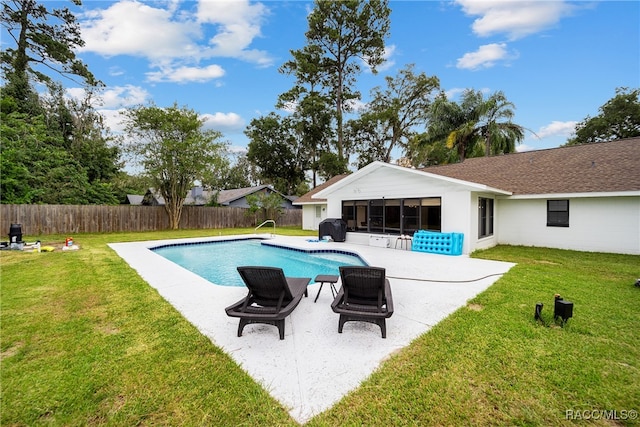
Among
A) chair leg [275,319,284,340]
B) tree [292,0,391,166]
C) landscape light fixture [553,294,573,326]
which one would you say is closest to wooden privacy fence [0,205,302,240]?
tree [292,0,391,166]

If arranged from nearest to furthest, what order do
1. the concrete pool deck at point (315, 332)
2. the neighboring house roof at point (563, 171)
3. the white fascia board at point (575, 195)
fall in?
1. the concrete pool deck at point (315, 332)
2. the white fascia board at point (575, 195)
3. the neighboring house roof at point (563, 171)

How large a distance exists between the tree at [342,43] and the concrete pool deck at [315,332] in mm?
22988

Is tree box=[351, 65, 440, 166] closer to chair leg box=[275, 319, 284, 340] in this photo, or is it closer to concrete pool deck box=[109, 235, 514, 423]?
concrete pool deck box=[109, 235, 514, 423]

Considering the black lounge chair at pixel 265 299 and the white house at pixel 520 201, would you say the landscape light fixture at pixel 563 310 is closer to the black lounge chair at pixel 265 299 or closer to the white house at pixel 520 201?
the black lounge chair at pixel 265 299

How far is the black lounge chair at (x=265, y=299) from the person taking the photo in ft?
11.5

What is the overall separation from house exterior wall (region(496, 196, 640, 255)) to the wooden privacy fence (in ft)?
59.7

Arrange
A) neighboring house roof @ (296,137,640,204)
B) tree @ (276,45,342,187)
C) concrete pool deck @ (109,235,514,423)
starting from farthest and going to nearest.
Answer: tree @ (276,45,342,187)
neighboring house roof @ (296,137,640,204)
concrete pool deck @ (109,235,514,423)

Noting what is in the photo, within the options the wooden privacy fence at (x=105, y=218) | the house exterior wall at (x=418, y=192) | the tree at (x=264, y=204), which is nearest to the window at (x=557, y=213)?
the house exterior wall at (x=418, y=192)

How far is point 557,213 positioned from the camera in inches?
423

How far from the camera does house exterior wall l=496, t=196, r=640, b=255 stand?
9438 mm

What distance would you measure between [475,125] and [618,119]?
15.8m

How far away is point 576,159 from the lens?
11906mm

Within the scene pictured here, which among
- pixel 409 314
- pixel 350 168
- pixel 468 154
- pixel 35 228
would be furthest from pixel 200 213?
pixel 468 154

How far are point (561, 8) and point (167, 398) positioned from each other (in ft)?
50.8
